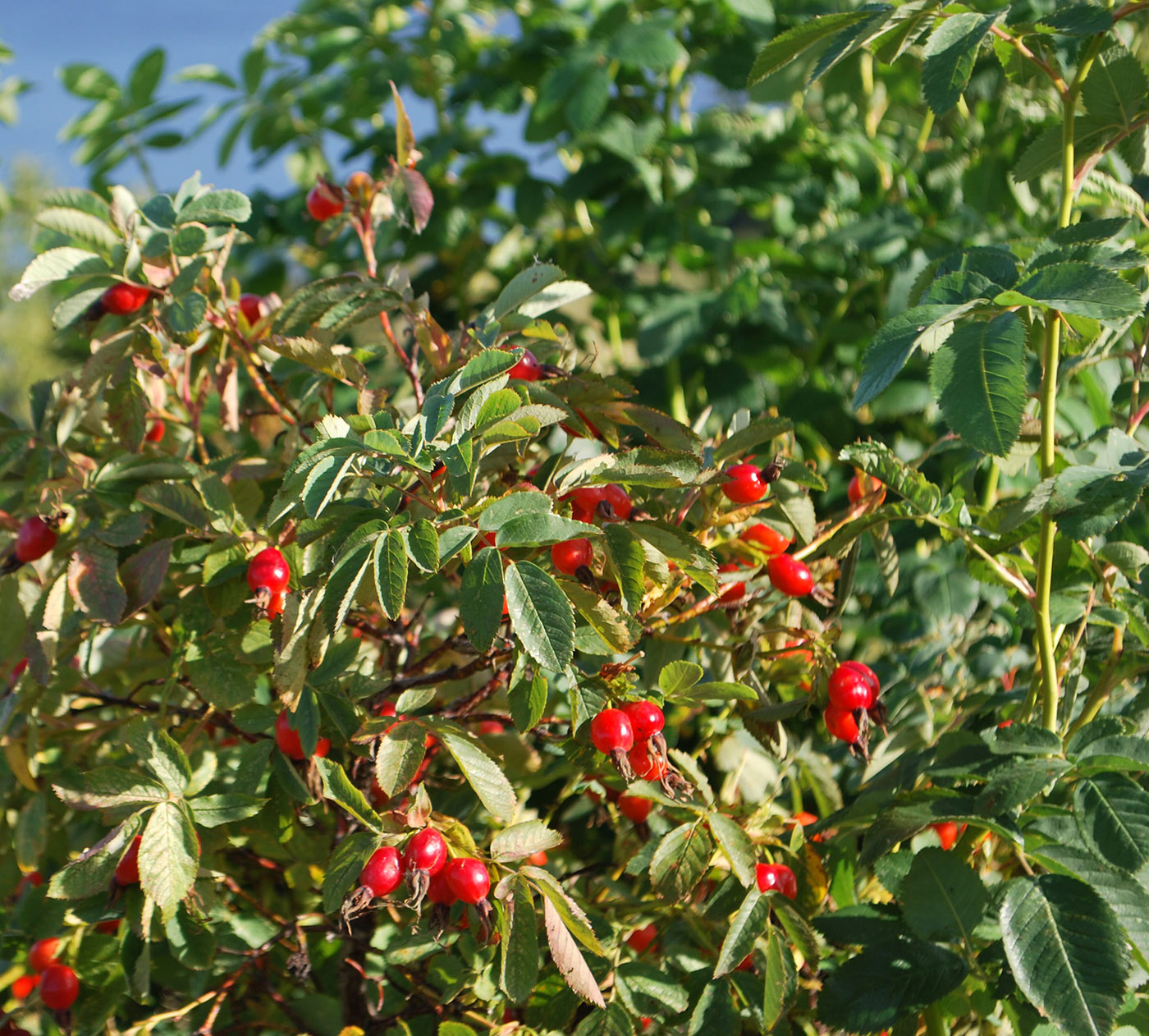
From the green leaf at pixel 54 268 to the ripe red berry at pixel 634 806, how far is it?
710 mm

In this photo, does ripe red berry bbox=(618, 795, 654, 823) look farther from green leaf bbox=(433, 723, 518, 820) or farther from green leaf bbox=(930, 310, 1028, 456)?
green leaf bbox=(930, 310, 1028, 456)

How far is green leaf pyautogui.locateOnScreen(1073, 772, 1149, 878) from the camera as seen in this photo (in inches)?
30.0

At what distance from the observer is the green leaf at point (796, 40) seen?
2.93 feet

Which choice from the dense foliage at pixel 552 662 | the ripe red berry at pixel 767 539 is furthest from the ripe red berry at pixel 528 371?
the ripe red berry at pixel 767 539

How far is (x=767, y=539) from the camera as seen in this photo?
1.00 metres

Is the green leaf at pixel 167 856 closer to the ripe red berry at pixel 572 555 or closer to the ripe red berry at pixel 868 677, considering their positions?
the ripe red berry at pixel 572 555

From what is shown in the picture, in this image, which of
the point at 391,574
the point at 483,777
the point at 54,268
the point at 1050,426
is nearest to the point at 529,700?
the point at 483,777

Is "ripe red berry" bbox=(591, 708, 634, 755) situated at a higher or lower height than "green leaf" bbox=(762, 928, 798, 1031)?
higher

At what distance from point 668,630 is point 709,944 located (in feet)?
0.97

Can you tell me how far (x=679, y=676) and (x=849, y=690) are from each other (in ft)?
0.49

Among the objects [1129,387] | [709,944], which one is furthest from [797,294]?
[709,944]

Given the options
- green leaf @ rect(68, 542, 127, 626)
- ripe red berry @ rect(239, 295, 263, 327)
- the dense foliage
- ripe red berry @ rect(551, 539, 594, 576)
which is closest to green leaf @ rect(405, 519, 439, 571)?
the dense foliage

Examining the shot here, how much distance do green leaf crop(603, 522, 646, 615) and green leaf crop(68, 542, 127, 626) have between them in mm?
437

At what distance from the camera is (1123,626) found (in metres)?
0.97
